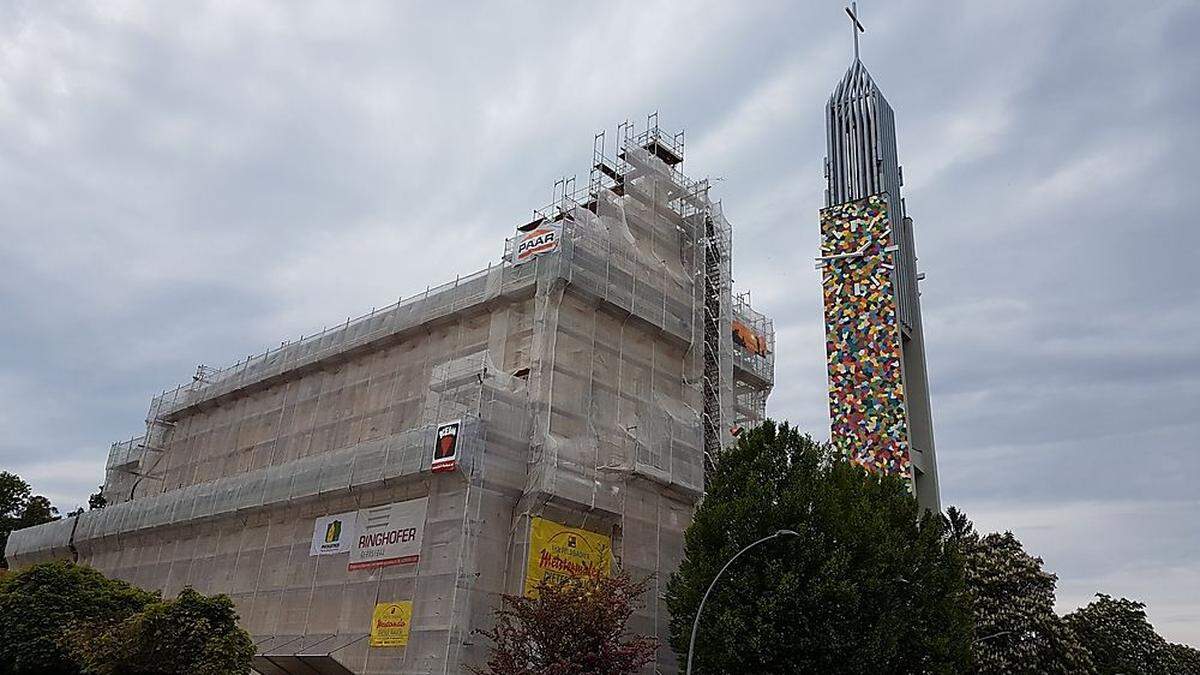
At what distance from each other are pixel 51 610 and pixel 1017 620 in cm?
3310

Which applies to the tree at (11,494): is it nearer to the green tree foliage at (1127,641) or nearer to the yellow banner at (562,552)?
the yellow banner at (562,552)

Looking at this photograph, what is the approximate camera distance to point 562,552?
27.6 m

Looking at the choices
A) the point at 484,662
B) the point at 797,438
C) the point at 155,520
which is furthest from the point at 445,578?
the point at 155,520

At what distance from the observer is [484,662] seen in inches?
981

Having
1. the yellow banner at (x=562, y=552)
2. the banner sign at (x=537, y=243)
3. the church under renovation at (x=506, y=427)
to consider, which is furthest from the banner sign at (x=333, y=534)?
the banner sign at (x=537, y=243)

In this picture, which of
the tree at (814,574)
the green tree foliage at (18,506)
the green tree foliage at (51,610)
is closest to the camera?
the tree at (814,574)

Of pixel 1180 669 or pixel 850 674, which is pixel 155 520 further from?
pixel 1180 669

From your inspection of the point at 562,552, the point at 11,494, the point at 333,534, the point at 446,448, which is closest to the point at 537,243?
the point at 446,448

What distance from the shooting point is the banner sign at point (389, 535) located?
89.8 ft

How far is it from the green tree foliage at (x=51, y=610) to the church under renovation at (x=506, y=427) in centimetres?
454

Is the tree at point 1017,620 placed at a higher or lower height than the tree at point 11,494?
lower

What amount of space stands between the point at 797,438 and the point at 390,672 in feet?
45.3

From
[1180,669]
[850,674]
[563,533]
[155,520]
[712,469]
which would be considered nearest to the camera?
[850,674]

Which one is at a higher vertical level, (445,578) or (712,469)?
(712,469)
